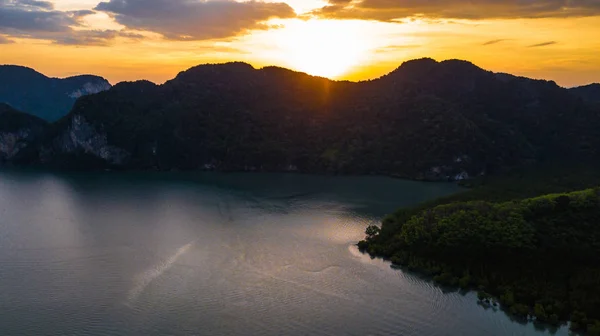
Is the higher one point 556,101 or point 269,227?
point 556,101

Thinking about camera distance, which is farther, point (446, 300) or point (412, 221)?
point (412, 221)

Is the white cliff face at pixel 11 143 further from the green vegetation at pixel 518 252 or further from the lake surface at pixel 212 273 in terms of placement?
the green vegetation at pixel 518 252

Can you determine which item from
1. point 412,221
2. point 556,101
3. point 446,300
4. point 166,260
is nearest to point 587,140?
point 556,101

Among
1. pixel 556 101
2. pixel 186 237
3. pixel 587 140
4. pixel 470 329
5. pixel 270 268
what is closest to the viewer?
pixel 470 329

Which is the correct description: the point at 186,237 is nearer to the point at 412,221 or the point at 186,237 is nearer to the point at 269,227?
the point at 269,227

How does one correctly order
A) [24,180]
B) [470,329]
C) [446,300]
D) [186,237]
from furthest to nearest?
[24,180]
[186,237]
[446,300]
[470,329]

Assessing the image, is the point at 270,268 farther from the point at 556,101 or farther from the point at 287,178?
the point at 556,101

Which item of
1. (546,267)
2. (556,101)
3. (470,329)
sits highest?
(556,101)
